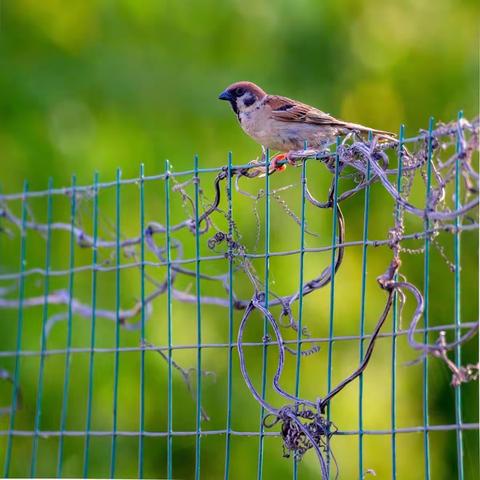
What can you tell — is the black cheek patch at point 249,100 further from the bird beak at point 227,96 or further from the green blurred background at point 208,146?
the green blurred background at point 208,146

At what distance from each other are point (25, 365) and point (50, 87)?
235 centimetres

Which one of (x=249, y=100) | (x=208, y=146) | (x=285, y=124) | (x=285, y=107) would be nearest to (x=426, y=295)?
(x=285, y=124)

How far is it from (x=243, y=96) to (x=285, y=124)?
360mm

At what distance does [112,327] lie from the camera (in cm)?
719

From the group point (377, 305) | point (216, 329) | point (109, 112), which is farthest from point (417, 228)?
point (109, 112)

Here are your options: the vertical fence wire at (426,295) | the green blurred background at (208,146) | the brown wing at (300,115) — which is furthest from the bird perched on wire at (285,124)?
the green blurred background at (208,146)

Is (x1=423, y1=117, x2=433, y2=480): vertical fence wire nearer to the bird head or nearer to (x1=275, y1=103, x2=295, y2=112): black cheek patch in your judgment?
(x1=275, y1=103, x2=295, y2=112): black cheek patch

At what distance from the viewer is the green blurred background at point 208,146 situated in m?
7.07

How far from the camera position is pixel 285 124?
4.53 m

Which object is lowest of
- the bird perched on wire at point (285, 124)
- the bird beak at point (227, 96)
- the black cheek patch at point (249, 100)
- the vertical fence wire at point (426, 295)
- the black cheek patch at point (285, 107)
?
the vertical fence wire at point (426, 295)

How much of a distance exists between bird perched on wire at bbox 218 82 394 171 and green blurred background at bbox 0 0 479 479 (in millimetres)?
2047

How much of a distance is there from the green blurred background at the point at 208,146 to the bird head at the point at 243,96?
1.97 metres

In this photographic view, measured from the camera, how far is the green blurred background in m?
7.07

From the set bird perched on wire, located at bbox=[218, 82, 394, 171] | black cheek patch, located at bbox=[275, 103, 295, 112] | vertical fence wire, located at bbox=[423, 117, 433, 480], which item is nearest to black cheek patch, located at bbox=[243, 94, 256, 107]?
bird perched on wire, located at bbox=[218, 82, 394, 171]
